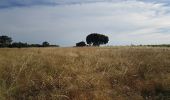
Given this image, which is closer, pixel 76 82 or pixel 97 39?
pixel 76 82

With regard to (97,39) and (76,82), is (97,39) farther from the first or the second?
(76,82)

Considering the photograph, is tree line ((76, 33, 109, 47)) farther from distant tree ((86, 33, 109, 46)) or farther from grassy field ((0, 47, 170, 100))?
grassy field ((0, 47, 170, 100))

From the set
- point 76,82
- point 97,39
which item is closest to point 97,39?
point 97,39

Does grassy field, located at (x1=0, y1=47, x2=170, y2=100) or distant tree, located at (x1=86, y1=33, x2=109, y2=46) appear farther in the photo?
distant tree, located at (x1=86, y1=33, x2=109, y2=46)

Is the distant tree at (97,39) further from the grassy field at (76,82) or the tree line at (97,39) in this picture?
the grassy field at (76,82)

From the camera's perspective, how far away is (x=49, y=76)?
8.27 m

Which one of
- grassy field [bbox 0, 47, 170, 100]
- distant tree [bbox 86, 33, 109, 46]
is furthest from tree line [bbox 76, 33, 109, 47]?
grassy field [bbox 0, 47, 170, 100]

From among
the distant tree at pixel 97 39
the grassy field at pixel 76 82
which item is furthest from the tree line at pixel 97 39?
the grassy field at pixel 76 82

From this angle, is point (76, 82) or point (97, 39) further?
point (97, 39)

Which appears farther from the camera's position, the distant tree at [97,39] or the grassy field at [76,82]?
the distant tree at [97,39]

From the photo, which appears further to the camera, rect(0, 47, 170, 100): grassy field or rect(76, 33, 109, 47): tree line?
rect(76, 33, 109, 47): tree line

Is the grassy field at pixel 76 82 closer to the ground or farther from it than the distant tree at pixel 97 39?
closer to the ground

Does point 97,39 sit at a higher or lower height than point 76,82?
higher

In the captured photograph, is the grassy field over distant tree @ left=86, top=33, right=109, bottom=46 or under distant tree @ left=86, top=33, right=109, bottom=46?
under
